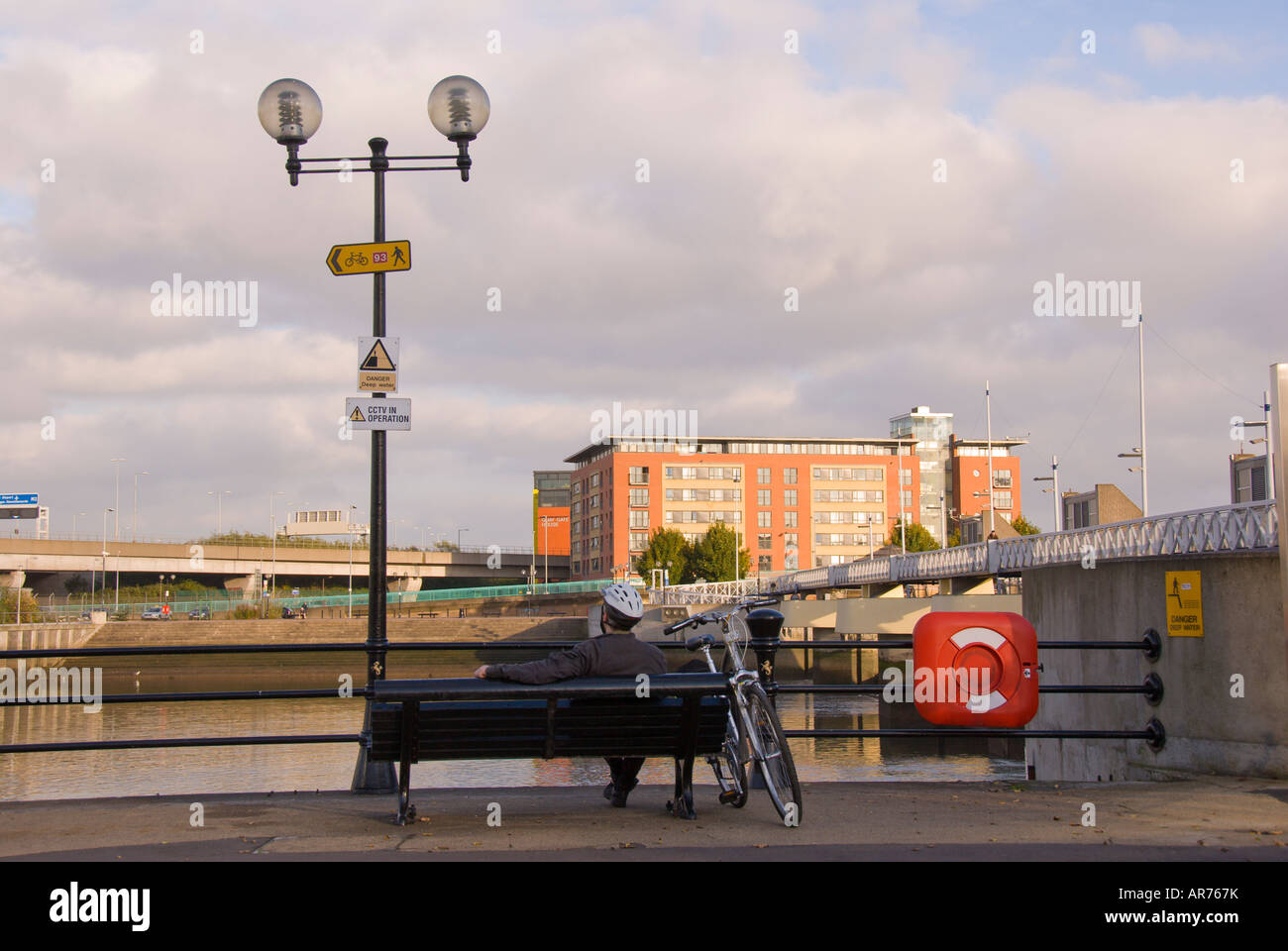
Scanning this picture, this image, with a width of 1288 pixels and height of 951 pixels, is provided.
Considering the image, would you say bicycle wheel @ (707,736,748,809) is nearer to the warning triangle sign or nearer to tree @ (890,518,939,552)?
the warning triangle sign

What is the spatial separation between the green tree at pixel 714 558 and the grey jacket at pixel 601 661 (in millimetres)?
98104

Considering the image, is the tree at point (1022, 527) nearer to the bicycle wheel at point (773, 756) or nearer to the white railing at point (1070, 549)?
the white railing at point (1070, 549)

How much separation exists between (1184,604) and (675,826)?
4906mm

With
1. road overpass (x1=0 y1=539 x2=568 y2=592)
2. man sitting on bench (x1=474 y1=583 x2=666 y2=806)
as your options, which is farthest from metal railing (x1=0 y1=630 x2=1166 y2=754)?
road overpass (x1=0 y1=539 x2=568 y2=592)

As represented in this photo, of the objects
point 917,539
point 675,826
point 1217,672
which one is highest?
point 917,539

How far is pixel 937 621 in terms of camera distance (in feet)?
24.6

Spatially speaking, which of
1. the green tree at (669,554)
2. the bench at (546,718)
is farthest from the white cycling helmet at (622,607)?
the green tree at (669,554)

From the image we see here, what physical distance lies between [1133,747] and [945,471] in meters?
140

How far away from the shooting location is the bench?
590cm

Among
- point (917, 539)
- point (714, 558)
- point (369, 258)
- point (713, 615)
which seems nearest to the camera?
point (713, 615)

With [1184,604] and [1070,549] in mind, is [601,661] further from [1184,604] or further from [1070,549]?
[1070,549]

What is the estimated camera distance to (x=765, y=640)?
737 centimetres

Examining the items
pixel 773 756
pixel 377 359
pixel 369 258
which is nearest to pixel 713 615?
pixel 773 756
